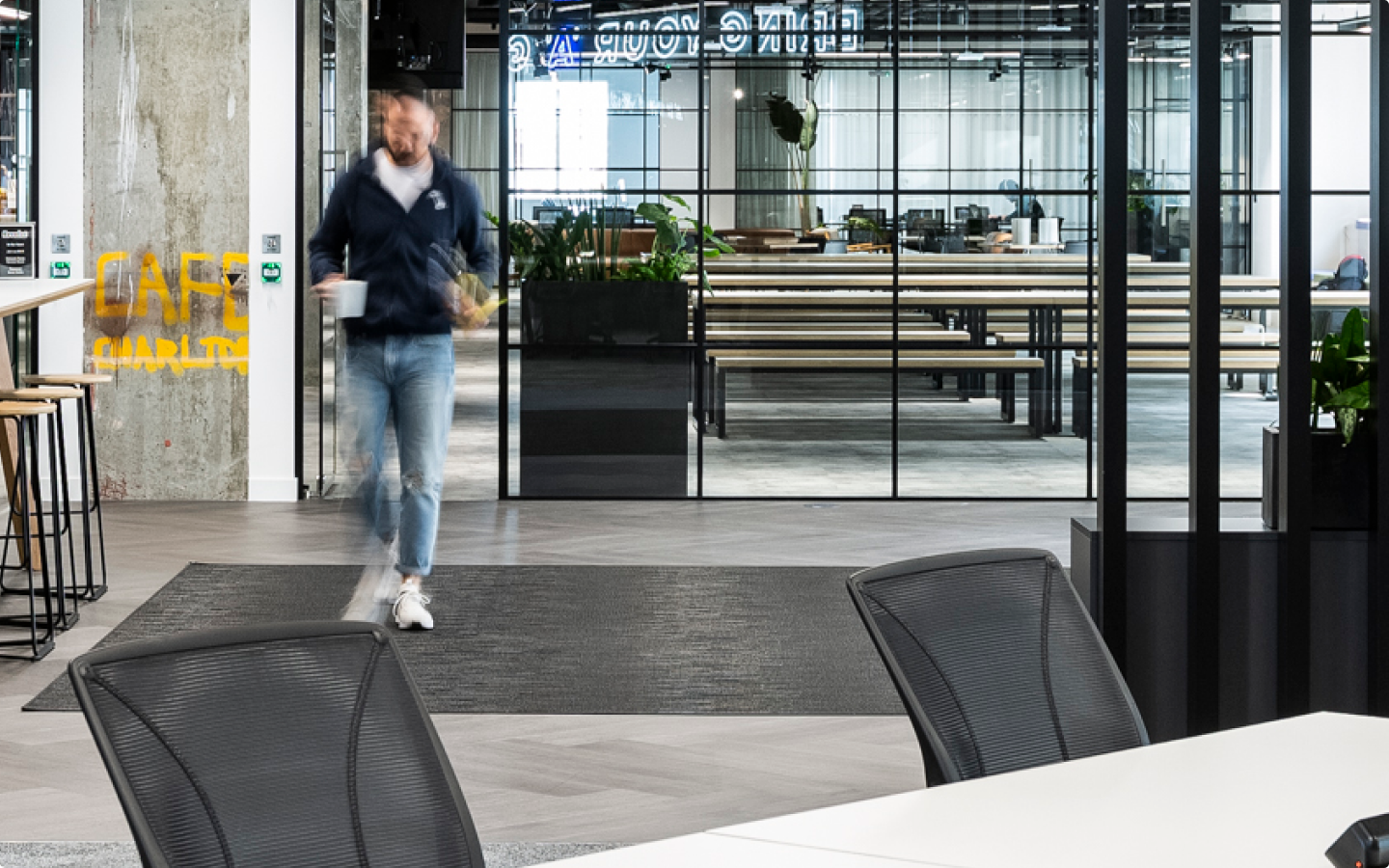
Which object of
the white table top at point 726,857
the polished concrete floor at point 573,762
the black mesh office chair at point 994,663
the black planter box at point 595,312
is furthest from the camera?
the black planter box at point 595,312

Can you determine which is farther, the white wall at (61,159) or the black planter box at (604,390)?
the black planter box at (604,390)

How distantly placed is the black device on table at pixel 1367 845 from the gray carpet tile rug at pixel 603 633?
3.57 m

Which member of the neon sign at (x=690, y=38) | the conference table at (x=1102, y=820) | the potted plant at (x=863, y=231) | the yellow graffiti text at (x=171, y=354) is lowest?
the conference table at (x=1102, y=820)

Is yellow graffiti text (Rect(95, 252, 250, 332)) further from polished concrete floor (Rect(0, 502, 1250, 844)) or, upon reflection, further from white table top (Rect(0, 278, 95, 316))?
white table top (Rect(0, 278, 95, 316))

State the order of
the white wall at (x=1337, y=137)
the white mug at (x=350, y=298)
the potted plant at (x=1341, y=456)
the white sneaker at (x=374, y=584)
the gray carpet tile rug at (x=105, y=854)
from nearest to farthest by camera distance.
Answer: the gray carpet tile rug at (x=105, y=854)
the potted plant at (x=1341, y=456)
the white mug at (x=350, y=298)
the white sneaker at (x=374, y=584)
the white wall at (x=1337, y=137)

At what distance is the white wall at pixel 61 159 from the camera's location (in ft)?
29.9

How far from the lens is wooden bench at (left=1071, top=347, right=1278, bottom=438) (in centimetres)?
965

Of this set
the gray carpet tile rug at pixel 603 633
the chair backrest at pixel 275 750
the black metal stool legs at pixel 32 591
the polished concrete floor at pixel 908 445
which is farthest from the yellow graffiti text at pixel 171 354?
the chair backrest at pixel 275 750

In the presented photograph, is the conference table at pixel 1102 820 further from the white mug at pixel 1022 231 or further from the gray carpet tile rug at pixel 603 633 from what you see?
the white mug at pixel 1022 231

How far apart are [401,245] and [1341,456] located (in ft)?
9.88

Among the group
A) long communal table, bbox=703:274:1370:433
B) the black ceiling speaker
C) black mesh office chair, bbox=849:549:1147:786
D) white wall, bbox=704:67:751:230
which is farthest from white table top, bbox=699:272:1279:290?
black mesh office chair, bbox=849:549:1147:786

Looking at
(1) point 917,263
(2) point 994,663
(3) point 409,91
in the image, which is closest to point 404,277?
(3) point 409,91

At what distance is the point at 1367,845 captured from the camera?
156 cm

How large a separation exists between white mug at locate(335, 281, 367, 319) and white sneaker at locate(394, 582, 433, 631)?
3.56 feet
